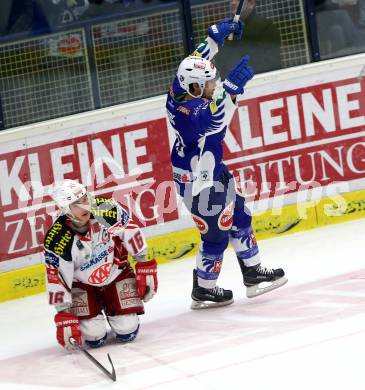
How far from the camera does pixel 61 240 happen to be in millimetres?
5715

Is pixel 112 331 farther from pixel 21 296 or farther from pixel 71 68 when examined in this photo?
pixel 71 68

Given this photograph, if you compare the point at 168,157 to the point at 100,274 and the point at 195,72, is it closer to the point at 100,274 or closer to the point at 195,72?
the point at 195,72

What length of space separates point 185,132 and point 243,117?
6.07 feet

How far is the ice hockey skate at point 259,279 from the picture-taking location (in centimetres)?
641

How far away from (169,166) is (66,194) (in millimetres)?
2304

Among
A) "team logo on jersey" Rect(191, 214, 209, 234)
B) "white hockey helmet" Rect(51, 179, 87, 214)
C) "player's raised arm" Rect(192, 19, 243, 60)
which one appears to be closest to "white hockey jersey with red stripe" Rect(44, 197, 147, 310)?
"white hockey helmet" Rect(51, 179, 87, 214)

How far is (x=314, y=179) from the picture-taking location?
8.14m

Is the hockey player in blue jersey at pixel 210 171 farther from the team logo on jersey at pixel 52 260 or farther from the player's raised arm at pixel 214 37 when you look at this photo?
the team logo on jersey at pixel 52 260

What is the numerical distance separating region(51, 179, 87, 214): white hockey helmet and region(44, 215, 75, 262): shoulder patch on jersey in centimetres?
10

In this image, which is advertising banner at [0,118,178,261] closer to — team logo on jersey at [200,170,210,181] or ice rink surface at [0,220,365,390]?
ice rink surface at [0,220,365,390]

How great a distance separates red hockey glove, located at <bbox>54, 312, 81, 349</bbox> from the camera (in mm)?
5672

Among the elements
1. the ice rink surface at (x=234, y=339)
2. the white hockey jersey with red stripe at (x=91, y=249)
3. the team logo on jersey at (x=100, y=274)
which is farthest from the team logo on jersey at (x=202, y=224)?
the team logo on jersey at (x=100, y=274)

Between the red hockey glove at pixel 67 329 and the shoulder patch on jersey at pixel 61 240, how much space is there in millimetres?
278

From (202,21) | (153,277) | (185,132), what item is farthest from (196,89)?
(202,21)
